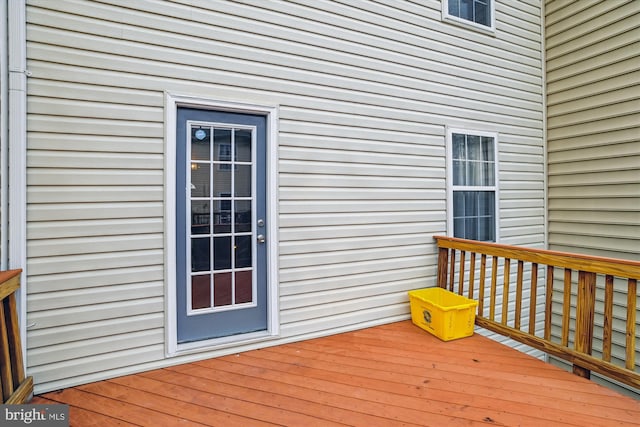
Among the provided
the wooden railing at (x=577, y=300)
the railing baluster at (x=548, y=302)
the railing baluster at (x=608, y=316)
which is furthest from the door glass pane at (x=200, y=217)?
the railing baluster at (x=608, y=316)

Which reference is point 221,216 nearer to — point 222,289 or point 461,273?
point 222,289

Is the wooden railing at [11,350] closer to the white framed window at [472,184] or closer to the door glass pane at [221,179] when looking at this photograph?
the door glass pane at [221,179]

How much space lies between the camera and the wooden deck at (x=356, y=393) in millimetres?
1912

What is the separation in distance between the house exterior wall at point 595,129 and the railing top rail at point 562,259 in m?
1.91

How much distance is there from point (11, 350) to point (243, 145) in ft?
6.53

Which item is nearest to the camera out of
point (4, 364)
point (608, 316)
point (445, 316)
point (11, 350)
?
point (4, 364)

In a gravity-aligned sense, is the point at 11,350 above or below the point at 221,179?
below

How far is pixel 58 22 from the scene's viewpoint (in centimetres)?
222

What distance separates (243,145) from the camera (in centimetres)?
280

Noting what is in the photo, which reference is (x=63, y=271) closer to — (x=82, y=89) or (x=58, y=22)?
(x=82, y=89)

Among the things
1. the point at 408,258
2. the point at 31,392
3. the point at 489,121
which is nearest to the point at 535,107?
the point at 489,121

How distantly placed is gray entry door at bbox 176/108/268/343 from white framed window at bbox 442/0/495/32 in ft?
8.45

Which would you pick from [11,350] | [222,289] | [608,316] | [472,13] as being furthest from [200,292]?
[472,13]

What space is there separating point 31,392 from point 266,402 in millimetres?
1477
